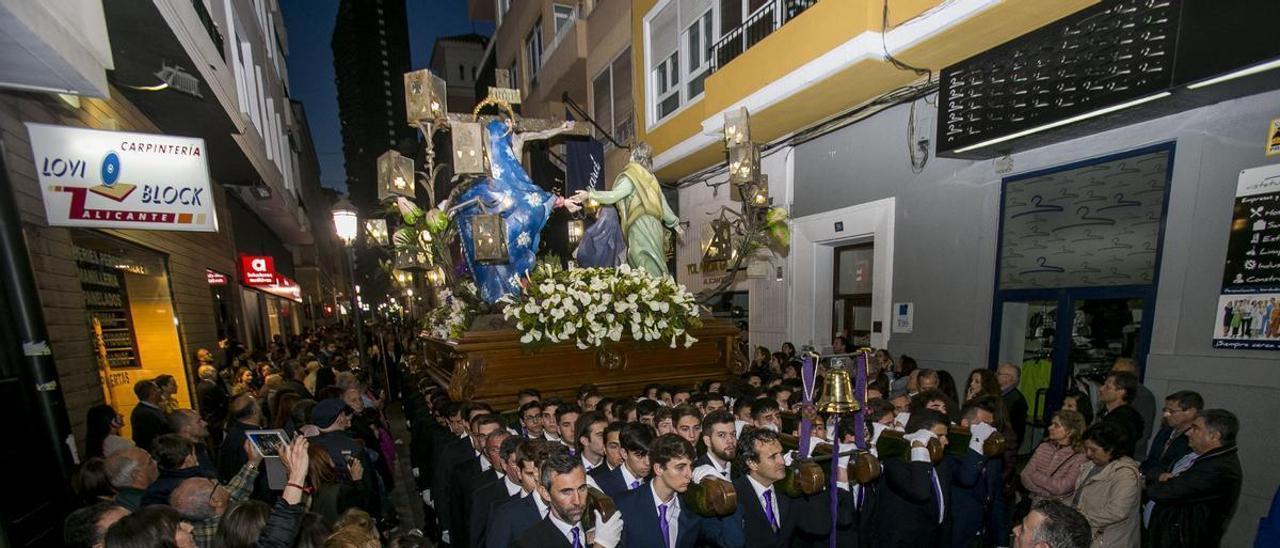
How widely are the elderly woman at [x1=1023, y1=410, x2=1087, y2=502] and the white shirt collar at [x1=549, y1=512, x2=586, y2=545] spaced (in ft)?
11.9

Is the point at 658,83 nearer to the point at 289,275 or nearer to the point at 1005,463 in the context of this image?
the point at 1005,463

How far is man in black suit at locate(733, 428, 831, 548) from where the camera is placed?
9.36 ft

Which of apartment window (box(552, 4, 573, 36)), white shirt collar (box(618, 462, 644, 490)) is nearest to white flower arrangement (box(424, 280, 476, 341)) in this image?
white shirt collar (box(618, 462, 644, 490))

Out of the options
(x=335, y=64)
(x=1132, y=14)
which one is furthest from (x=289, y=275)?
(x=335, y=64)

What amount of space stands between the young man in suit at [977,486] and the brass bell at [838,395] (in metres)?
2.13

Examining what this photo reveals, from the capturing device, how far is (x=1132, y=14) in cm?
418

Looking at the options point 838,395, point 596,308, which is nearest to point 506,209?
point 596,308

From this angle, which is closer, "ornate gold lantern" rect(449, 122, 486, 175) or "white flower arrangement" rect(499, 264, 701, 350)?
"ornate gold lantern" rect(449, 122, 486, 175)

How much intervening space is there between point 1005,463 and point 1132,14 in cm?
395

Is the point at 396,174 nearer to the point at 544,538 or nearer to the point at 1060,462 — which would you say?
the point at 544,538

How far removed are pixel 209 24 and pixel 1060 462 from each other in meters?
11.9

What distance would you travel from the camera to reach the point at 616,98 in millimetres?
12992

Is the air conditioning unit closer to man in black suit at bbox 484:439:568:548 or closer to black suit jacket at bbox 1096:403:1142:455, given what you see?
black suit jacket at bbox 1096:403:1142:455

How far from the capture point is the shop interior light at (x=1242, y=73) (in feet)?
11.4
